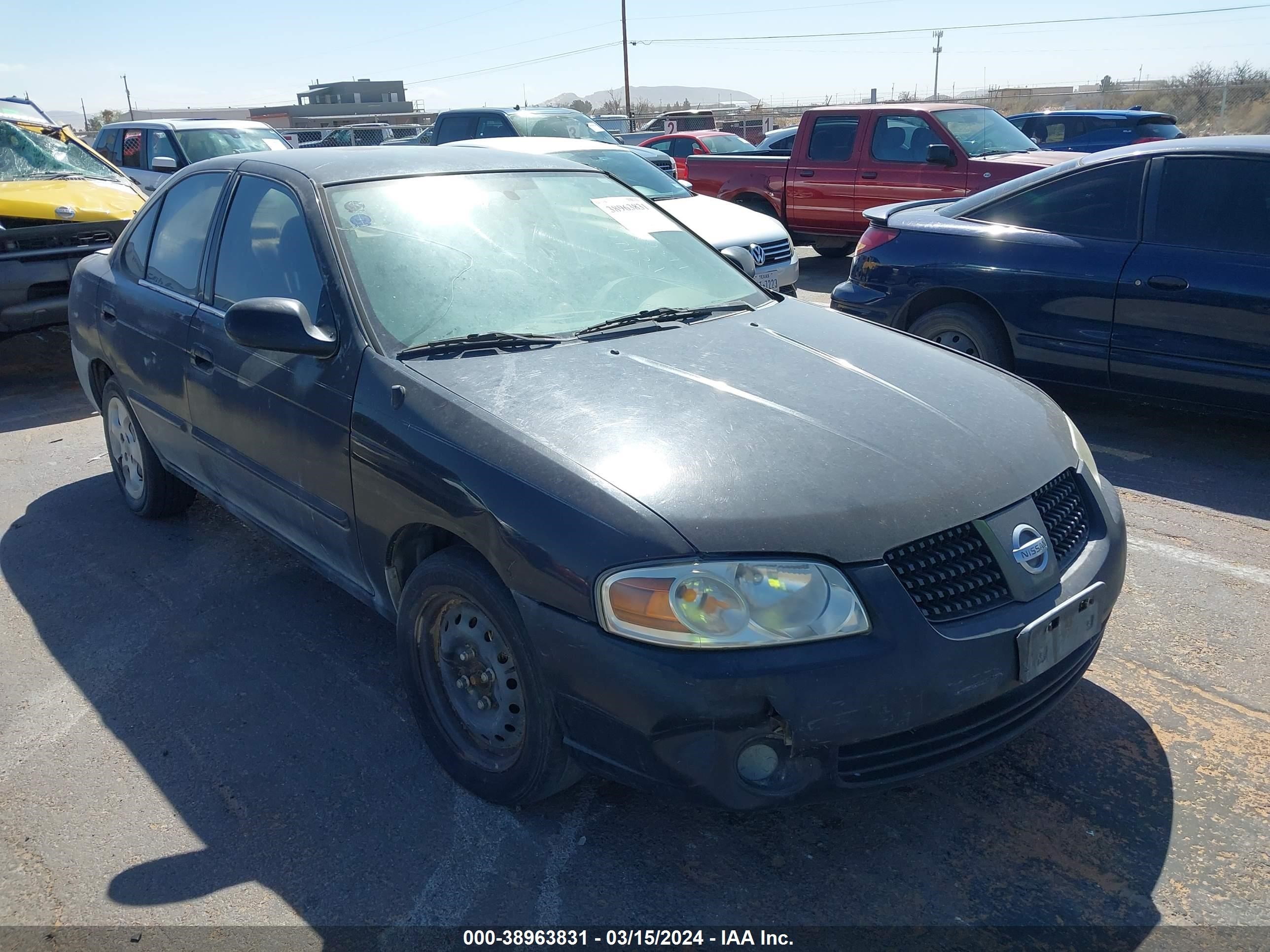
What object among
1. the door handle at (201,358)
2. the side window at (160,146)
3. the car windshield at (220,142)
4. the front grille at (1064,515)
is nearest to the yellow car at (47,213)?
the car windshield at (220,142)

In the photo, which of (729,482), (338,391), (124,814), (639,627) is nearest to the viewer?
(639,627)

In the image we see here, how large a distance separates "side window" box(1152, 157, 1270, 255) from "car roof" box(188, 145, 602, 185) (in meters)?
3.23

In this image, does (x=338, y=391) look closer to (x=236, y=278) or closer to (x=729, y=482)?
(x=236, y=278)

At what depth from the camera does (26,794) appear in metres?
3.03

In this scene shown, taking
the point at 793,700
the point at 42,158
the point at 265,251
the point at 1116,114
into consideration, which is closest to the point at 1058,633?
the point at 793,700

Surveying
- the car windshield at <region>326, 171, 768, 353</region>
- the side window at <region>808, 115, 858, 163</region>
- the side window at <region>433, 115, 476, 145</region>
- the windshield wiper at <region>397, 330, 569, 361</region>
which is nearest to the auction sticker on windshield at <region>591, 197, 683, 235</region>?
the car windshield at <region>326, 171, 768, 353</region>

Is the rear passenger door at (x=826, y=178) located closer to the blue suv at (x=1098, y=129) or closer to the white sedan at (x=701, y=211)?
the white sedan at (x=701, y=211)

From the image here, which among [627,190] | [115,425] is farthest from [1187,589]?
[115,425]

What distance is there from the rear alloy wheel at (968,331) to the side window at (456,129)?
32.2 ft

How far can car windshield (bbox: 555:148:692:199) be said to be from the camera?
32.6 feet

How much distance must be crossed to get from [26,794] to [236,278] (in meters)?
1.90

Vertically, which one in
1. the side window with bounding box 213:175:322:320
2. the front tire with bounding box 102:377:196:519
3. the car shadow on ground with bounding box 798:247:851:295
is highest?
the side window with bounding box 213:175:322:320

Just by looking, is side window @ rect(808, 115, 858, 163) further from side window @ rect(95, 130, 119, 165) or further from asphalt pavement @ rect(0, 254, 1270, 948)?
side window @ rect(95, 130, 119, 165)

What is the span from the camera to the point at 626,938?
2400mm
